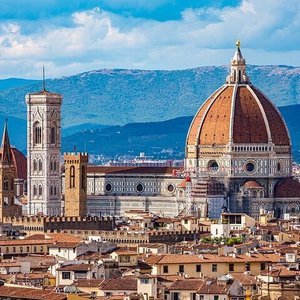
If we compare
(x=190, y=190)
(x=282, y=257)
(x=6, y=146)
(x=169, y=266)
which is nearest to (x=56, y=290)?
(x=169, y=266)

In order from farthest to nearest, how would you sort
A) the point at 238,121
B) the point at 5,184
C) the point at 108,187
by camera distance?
the point at 108,187 < the point at 238,121 < the point at 5,184

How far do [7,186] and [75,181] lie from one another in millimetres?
9476

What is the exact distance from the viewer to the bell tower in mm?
176875

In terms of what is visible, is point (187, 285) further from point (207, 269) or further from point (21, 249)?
point (21, 249)

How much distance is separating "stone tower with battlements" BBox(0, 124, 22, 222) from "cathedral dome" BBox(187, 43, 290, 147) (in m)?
22.7

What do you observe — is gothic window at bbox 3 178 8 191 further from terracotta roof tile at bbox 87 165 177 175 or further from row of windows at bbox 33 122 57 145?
terracotta roof tile at bbox 87 165 177 175

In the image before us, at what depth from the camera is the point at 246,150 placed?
179625mm

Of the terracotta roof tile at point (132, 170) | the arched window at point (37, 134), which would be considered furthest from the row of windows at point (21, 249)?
the terracotta roof tile at point (132, 170)

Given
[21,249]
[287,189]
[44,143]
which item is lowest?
[21,249]

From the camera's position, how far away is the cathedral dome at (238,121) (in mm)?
179375

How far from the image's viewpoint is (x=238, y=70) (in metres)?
185

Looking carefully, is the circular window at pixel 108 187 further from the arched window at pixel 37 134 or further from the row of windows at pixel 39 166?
the arched window at pixel 37 134

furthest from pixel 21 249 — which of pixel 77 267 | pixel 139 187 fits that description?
pixel 139 187

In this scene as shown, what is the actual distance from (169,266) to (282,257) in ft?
22.5
